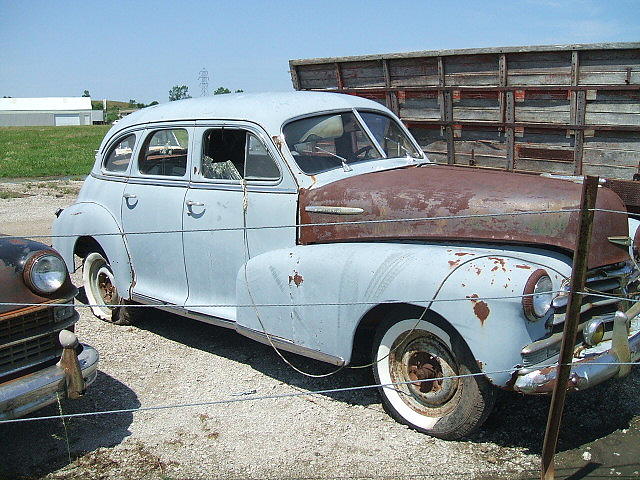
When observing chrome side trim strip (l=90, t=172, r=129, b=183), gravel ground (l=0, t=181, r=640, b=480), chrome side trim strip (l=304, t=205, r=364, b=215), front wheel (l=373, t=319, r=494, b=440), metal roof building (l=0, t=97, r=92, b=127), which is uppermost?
metal roof building (l=0, t=97, r=92, b=127)

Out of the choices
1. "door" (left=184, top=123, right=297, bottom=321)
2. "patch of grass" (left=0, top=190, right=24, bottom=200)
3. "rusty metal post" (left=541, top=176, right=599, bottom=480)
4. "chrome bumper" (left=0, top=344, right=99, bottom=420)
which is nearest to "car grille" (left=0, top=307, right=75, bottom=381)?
"chrome bumper" (left=0, top=344, right=99, bottom=420)

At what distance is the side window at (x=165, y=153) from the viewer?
17.2 ft

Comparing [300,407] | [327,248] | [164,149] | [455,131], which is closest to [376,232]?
[327,248]

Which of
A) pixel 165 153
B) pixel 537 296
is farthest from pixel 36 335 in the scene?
pixel 537 296

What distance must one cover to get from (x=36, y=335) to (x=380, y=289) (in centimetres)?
189

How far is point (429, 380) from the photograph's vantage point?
3.78 m

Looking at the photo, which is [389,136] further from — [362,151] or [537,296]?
[537,296]

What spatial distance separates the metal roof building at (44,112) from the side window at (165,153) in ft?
304

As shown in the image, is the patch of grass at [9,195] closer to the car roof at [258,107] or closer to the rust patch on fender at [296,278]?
the car roof at [258,107]

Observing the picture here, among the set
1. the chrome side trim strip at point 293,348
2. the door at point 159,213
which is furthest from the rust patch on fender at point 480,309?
the door at point 159,213

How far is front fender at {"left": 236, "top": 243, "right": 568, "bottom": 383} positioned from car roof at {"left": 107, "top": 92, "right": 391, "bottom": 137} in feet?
3.23

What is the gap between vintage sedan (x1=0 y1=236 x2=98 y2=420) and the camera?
139 inches

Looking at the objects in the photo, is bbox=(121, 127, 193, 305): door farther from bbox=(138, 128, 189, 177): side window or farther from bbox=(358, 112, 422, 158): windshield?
bbox=(358, 112, 422, 158): windshield

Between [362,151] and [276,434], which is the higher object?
[362,151]
